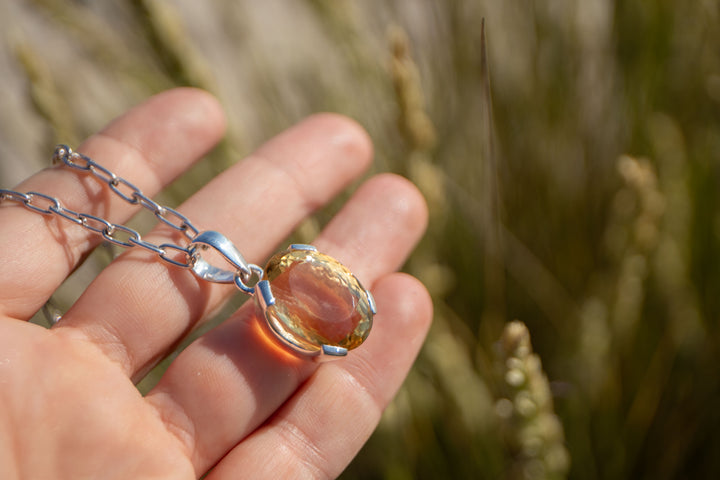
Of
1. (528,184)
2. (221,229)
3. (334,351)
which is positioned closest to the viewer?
(334,351)

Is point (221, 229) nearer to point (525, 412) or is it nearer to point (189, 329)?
point (189, 329)

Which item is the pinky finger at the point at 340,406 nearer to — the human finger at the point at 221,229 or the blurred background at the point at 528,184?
the blurred background at the point at 528,184

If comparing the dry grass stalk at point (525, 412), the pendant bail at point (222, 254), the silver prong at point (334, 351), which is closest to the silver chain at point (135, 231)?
the pendant bail at point (222, 254)

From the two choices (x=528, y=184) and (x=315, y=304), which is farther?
(x=528, y=184)

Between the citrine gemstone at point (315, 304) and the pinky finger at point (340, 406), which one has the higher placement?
the citrine gemstone at point (315, 304)

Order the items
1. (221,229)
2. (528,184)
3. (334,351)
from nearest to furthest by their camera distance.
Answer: (334,351), (221,229), (528,184)

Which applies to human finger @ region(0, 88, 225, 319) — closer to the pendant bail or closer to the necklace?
the necklace

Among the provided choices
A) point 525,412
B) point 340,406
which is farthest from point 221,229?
point 525,412
